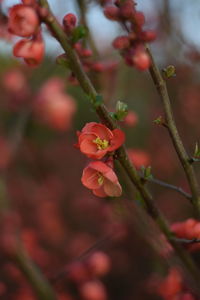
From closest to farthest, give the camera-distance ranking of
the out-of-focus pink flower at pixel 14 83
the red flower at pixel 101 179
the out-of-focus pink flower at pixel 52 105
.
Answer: the red flower at pixel 101 179
the out-of-focus pink flower at pixel 52 105
the out-of-focus pink flower at pixel 14 83

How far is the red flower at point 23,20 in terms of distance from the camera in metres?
0.91

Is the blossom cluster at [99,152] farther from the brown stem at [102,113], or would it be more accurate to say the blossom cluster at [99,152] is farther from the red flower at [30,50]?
the red flower at [30,50]

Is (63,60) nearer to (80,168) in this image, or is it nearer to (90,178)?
(90,178)

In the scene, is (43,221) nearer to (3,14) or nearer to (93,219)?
(93,219)

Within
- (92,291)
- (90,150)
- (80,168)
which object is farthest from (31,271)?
(80,168)

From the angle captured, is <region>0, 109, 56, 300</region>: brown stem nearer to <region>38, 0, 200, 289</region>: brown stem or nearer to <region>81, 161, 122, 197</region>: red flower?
<region>38, 0, 200, 289</region>: brown stem

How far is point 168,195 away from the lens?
2723mm

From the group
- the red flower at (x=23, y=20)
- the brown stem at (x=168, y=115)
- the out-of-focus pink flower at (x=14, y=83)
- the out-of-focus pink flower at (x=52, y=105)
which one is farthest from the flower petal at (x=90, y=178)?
the out-of-focus pink flower at (x=14, y=83)

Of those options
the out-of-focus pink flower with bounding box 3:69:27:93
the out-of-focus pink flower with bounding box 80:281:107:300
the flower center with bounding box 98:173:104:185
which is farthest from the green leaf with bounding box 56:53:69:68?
the out-of-focus pink flower with bounding box 3:69:27:93

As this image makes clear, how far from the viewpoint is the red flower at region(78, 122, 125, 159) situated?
101 cm

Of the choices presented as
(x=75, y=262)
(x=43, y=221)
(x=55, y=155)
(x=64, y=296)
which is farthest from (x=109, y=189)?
(x=55, y=155)

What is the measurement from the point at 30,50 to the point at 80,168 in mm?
2261

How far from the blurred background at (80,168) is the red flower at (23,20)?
0.66 meters

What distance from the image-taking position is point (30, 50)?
0.98 metres
